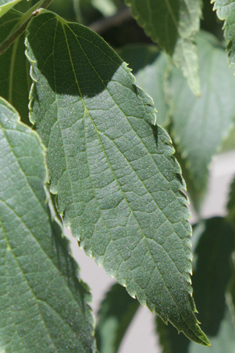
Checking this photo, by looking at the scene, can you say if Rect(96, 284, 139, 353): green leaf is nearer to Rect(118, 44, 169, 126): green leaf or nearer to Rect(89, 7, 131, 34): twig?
Rect(118, 44, 169, 126): green leaf

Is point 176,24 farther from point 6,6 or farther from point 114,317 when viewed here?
point 114,317

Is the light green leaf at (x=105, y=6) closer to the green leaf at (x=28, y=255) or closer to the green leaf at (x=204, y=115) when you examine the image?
the green leaf at (x=204, y=115)

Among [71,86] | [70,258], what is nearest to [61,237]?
[70,258]

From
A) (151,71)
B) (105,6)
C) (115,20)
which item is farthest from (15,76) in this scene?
(105,6)

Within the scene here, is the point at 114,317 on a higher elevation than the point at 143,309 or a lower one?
higher

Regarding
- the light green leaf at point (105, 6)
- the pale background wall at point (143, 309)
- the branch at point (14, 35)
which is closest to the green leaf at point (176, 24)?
the branch at point (14, 35)

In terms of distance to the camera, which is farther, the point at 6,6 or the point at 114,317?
the point at 114,317
